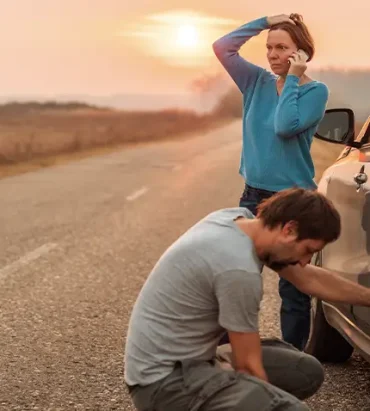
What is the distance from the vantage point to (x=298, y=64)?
4.69 m

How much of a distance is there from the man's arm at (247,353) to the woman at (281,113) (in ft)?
4.88

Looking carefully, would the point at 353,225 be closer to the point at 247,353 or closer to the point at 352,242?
the point at 352,242

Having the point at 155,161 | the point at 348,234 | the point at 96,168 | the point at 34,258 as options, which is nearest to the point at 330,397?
the point at 348,234

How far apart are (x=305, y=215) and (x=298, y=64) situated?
152 cm

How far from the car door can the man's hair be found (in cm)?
78

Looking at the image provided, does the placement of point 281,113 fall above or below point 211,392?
above

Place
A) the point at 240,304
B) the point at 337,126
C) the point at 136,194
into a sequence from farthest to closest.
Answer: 1. the point at 136,194
2. the point at 337,126
3. the point at 240,304

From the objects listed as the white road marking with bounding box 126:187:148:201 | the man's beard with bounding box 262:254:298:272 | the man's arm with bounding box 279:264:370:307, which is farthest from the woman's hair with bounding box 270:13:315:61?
the white road marking with bounding box 126:187:148:201

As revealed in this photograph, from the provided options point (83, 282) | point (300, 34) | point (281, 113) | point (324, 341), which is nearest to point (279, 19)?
point (300, 34)

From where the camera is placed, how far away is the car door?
422 cm

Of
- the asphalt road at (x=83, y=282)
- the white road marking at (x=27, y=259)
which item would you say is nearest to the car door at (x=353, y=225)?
the asphalt road at (x=83, y=282)

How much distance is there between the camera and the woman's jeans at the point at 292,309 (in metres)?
4.95

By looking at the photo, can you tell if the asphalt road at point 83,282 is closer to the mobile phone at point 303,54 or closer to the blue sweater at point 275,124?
the blue sweater at point 275,124

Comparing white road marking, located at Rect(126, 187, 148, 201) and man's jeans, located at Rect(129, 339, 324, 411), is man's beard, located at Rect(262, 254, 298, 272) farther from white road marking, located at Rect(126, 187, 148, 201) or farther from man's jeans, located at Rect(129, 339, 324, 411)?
white road marking, located at Rect(126, 187, 148, 201)
